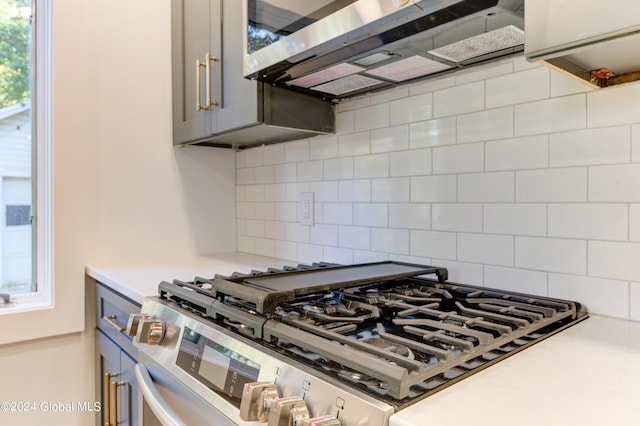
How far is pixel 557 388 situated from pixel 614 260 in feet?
1.57

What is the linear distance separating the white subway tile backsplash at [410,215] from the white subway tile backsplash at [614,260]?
1.37 feet

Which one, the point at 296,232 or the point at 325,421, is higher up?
the point at 296,232

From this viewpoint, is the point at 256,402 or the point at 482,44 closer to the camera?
the point at 256,402

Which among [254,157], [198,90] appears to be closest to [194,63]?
[198,90]

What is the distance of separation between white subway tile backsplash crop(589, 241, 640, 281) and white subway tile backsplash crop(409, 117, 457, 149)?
1.43 ft

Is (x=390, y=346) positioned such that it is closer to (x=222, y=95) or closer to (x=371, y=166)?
(x=371, y=166)

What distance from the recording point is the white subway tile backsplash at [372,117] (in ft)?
4.23

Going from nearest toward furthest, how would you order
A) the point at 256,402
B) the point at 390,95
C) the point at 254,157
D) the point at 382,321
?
the point at 256,402 < the point at 382,321 < the point at 390,95 < the point at 254,157

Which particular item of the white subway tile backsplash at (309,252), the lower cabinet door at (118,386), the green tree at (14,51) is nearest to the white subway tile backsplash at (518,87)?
the white subway tile backsplash at (309,252)

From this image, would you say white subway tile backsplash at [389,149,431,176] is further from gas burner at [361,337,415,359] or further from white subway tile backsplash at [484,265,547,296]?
gas burner at [361,337,415,359]

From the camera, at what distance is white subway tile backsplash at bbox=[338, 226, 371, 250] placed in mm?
1371

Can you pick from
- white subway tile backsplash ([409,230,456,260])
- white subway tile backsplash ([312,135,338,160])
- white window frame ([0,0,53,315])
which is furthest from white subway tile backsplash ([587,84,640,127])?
white window frame ([0,0,53,315])

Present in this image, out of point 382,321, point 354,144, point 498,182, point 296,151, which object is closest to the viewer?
point 382,321

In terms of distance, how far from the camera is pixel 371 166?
1.34 m
